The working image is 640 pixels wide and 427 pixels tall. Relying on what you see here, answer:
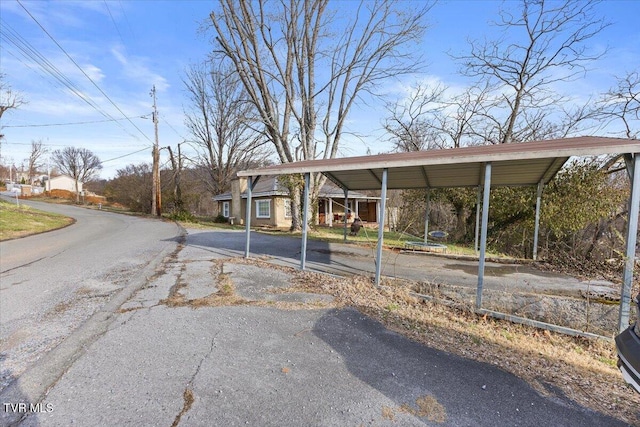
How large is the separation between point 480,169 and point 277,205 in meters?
15.5

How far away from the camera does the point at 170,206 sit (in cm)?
2723

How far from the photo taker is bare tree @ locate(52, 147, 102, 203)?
181 feet

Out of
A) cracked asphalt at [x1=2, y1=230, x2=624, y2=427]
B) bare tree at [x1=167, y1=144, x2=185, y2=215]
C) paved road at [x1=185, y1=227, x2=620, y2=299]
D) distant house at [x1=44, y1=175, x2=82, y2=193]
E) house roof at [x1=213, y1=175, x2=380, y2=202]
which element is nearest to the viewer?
cracked asphalt at [x1=2, y1=230, x2=624, y2=427]

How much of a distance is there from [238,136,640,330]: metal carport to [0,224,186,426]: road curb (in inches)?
152

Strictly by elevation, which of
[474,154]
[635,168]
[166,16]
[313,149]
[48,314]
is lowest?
[48,314]

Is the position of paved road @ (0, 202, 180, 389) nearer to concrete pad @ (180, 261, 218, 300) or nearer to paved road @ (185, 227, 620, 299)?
concrete pad @ (180, 261, 218, 300)

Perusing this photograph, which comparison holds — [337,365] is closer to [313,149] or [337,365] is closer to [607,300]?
[607,300]

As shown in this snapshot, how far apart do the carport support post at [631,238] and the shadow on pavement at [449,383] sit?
6.88 feet

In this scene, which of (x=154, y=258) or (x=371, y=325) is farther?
(x=154, y=258)

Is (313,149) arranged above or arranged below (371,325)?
above

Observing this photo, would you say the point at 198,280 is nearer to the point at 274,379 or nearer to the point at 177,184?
the point at 274,379

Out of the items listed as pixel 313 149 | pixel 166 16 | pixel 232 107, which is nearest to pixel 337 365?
pixel 166 16

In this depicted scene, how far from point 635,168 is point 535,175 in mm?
4569

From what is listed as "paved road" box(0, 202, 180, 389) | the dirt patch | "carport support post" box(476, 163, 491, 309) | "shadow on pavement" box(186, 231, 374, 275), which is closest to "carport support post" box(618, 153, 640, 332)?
"carport support post" box(476, 163, 491, 309)
